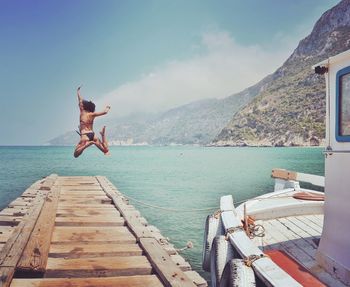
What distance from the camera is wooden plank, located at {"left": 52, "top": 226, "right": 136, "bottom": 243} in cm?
671

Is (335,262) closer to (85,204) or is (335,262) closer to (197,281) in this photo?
(197,281)

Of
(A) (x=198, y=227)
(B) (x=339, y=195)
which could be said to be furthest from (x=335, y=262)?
(A) (x=198, y=227)

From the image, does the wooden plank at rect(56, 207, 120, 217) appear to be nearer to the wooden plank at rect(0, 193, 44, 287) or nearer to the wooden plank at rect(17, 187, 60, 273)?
the wooden plank at rect(17, 187, 60, 273)

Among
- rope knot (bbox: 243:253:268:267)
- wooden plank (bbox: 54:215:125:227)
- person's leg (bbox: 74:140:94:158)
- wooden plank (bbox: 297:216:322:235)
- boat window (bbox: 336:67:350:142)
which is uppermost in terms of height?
boat window (bbox: 336:67:350:142)

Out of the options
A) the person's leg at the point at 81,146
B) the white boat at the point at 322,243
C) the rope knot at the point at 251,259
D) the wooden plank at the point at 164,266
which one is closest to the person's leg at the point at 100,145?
the person's leg at the point at 81,146

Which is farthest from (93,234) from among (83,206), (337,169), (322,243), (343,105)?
(343,105)

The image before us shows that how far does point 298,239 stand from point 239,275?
10.9 ft

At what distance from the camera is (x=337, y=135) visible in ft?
17.7

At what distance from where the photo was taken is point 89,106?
13.6 m

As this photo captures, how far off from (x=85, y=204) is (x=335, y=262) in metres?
7.53

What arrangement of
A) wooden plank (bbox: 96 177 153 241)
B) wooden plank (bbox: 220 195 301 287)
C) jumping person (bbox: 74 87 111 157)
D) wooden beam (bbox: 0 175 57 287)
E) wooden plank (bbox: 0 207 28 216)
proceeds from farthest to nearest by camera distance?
jumping person (bbox: 74 87 111 157), wooden plank (bbox: 0 207 28 216), wooden plank (bbox: 96 177 153 241), wooden beam (bbox: 0 175 57 287), wooden plank (bbox: 220 195 301 287)

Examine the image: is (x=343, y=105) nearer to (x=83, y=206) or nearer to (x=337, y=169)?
(x=337, y=169)

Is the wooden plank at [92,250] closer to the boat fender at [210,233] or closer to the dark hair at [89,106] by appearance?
the boat fender at [210,233]

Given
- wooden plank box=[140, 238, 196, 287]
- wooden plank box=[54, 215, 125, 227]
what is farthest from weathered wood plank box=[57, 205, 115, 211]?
wooden plank box=[140, 238, 196, 287]
